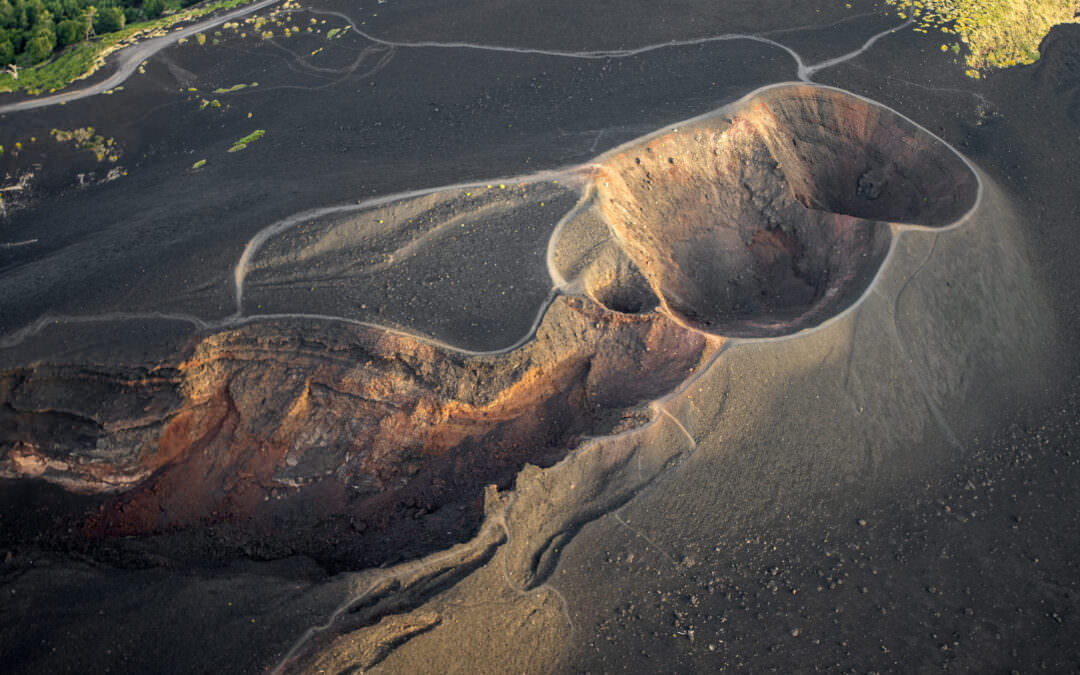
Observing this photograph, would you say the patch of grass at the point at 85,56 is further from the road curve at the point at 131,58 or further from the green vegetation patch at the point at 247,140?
the green vegetation patch at the point at 247,140

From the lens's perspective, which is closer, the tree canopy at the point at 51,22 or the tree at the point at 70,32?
the tree canopy at the point at 51,22

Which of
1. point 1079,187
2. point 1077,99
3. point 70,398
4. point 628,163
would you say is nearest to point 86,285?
point 70,398

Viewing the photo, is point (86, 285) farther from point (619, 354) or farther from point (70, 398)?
point (619, 354)

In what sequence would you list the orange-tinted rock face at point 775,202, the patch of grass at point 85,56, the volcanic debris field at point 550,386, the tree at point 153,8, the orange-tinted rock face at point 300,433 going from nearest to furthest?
1. the volcanic debris field at point 550,386
2. the orange-tinted rock face at point 300,433
3. the orange-tinted rock face at point 775,202
4. the patch of grass at point 85,56
5. the tree at point 153,8

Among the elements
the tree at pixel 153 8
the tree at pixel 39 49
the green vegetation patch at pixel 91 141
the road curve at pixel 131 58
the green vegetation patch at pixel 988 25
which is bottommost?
the green vegetation patch at pixel 988 25

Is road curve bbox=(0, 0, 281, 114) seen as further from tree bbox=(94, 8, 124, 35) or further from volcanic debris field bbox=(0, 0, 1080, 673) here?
tree bbox=(94, 8, 124, 35)

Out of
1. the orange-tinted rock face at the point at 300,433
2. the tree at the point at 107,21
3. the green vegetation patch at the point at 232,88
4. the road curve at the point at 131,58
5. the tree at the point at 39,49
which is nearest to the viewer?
the orange-tinted rock face at the point at 300,433

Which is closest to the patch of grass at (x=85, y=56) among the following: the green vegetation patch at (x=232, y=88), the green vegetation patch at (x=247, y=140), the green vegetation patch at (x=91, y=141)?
the green vegetation patch at (x=91, y=141)
